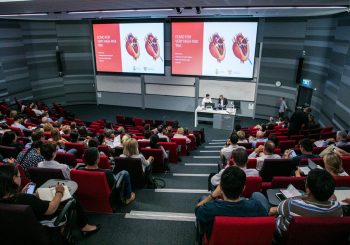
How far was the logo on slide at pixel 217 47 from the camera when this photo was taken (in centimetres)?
1060

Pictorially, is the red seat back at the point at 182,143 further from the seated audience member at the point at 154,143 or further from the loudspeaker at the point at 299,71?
the loudspeaker at the point at 299,71

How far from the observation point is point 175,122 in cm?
915

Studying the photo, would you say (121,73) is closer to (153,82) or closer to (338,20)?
(153,82)

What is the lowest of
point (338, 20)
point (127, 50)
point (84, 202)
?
point (84, 202)

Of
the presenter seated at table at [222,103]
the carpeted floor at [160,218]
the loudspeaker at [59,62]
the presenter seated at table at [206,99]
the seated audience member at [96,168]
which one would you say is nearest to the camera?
the carpeted floor at [160,218]

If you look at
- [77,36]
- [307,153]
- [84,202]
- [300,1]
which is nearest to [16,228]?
[84,202]

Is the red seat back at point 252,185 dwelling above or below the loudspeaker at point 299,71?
below

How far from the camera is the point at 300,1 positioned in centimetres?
549

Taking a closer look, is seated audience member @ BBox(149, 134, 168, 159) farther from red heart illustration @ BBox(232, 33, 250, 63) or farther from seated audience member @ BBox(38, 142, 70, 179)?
red heart illustration @ BBox(232, 33, 250, 63)

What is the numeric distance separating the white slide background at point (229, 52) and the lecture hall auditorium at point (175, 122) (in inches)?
1.7

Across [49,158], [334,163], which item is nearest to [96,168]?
[49,158]

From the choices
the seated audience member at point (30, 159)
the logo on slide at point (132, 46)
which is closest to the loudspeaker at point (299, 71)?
the logo on slide at point (132, 46)

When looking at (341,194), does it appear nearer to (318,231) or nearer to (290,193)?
(290,193)

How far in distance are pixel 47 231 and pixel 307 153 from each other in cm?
380
